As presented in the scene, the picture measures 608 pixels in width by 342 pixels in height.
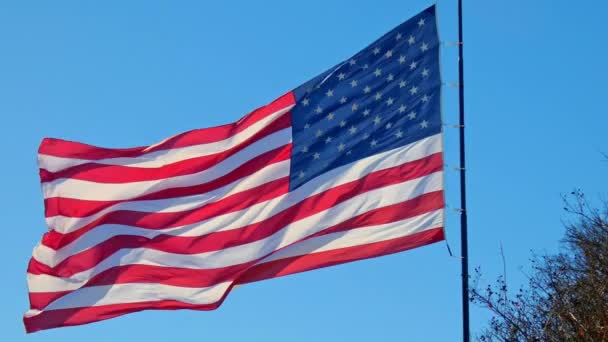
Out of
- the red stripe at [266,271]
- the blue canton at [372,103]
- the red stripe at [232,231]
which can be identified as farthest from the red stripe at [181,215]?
the red stripe at [266,271]

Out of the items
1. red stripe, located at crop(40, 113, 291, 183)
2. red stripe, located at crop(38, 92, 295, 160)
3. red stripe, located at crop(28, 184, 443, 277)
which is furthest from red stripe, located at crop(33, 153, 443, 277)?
red stripe, located at crop(38, 92, 295, 160)

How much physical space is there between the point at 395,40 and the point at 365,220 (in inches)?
95.8

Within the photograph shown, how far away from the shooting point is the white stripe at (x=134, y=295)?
12.5m

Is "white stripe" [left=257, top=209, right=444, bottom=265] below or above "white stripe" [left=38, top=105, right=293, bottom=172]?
below

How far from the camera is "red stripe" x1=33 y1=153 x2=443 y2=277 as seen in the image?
39.8 ft

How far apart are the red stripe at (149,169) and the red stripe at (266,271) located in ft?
5.62

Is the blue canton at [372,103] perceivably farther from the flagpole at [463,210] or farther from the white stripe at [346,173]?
the flagpole at [463,210]

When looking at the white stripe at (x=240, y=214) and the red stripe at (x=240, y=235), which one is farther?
the white stripe at (x=240, y=214)

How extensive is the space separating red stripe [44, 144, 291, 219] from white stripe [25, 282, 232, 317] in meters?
1.13

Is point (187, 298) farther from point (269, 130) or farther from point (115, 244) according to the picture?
point (269, 130)

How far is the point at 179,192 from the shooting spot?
1337 cm

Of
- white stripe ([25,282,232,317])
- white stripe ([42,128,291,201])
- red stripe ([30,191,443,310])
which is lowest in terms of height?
white stripe ([25,282,232,317])

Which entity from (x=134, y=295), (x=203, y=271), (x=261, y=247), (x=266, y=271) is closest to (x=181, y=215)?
(x=203, y=271)

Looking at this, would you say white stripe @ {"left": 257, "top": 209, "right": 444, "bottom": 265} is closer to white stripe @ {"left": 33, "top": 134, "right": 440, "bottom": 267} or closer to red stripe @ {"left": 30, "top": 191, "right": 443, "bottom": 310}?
red stripe @ {"left": 30, "top": 191, "right": 443, "bottom": 310}
